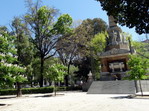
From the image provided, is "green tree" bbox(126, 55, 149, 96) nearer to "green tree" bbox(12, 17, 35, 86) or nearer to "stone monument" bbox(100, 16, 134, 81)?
"stone monument" bbox(100, 16, 134, 81)

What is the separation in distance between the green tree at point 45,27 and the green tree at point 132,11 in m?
27.0

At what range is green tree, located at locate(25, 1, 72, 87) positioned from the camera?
3491cm

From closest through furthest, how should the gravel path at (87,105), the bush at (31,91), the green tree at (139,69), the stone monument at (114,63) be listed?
the gravel path at (87,105)
the green tree at (139,69)
the bush at (31,91)
the stone monument at (114,63)

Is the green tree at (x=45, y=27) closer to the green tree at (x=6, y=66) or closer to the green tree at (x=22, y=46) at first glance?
the green tree at (x=22, y=46)

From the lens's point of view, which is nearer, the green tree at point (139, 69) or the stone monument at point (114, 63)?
the green tree at point (139, 69)

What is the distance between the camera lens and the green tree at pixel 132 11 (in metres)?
7.61

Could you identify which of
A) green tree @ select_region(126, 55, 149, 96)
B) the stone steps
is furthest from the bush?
green tree @ select_region(126, 55, 149, 96)

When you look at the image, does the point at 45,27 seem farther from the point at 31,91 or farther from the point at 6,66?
the point at 6,66

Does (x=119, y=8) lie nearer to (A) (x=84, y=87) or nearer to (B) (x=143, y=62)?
(B) (x=143, y=62)

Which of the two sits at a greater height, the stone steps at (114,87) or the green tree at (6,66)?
the green tree at (6,66)

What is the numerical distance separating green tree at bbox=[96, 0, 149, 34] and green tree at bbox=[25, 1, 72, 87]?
27004mm

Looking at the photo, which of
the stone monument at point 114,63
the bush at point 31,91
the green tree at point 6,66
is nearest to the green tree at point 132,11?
the green tree at point 6,66

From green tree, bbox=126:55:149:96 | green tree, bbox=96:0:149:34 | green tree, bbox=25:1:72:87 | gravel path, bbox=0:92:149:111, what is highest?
green tree, bbox=25:1:72:87

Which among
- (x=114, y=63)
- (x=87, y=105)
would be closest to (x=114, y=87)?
(x=87, y=105)
